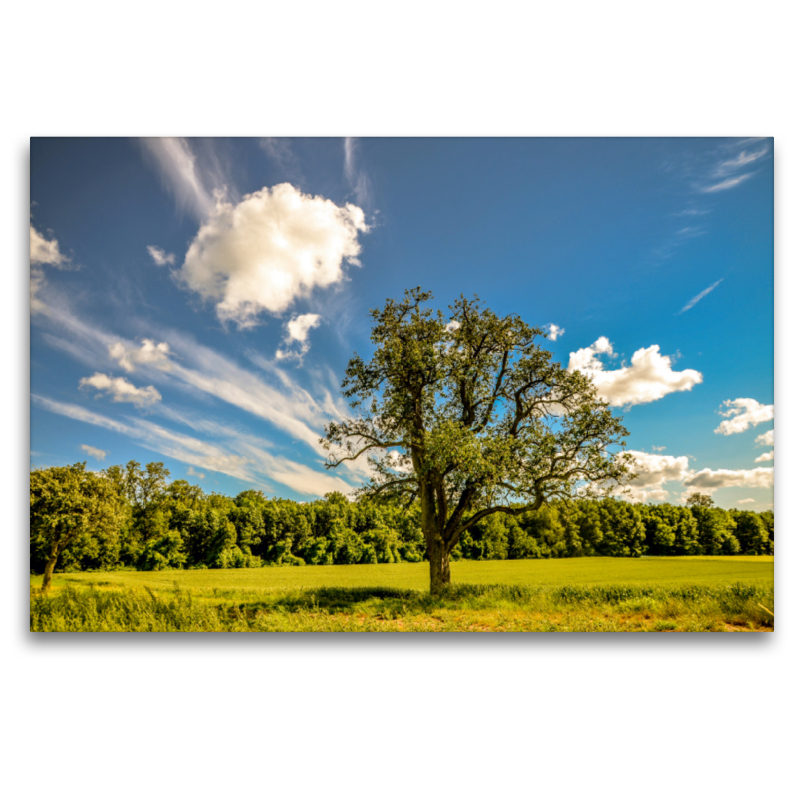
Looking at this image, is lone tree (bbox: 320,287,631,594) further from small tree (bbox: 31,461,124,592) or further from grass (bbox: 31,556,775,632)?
small tree (bbox: 31,461,124,592)

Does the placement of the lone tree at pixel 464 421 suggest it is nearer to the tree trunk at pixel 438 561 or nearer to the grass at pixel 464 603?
the tree trunk at pixel 438 561

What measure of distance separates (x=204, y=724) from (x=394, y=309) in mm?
5485

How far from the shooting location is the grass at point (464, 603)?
4.47 meters

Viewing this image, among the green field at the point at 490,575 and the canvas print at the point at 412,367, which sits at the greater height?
the canvas print at the point at 412,367

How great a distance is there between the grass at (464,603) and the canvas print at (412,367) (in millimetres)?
32

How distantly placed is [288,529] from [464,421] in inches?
146

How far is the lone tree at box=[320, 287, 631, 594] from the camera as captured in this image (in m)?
4.91

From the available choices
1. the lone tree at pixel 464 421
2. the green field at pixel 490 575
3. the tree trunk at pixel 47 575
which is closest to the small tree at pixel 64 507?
the tree trunk at pixel 47 575

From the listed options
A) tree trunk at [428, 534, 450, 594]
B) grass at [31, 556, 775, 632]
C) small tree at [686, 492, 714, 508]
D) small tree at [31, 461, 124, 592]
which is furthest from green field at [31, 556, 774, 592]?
small tree at [686, 492, 714, 508]

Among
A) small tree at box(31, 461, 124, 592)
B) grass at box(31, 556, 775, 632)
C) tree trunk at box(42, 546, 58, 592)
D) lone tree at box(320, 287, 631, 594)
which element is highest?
lone tree at box(320, 287, 631, 594)

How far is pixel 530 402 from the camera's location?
551 cm

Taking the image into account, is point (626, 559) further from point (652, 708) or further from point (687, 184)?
point (687, 184)

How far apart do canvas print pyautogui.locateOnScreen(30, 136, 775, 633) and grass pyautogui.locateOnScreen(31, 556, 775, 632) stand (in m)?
0.03
